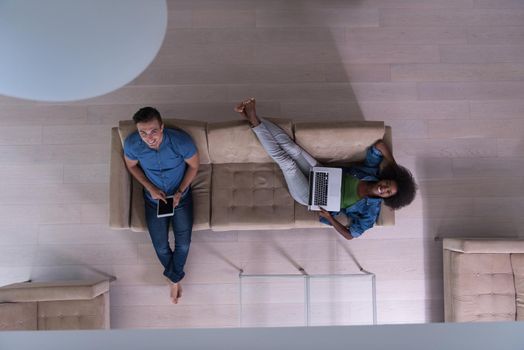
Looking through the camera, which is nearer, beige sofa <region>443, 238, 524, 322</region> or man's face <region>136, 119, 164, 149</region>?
man's face <region>136, 119, 164, 149</region>

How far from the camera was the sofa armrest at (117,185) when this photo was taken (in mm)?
2465

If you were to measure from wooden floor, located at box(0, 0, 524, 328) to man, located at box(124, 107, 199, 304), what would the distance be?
286mm

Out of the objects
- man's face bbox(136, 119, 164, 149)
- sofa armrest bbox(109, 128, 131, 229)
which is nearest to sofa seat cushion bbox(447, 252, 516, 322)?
man's face bbox(136, 119, 164, 149)

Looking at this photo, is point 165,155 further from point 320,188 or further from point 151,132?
Answer: point 320,188

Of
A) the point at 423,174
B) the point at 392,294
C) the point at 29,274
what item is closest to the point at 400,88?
the point at 423,174

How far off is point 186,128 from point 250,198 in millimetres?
650

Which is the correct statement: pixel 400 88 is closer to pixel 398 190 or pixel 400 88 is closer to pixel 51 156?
pixel 398 190

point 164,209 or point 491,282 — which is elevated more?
point 164,209

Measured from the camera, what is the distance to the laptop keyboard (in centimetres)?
252

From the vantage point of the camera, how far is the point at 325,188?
2529 millimetres

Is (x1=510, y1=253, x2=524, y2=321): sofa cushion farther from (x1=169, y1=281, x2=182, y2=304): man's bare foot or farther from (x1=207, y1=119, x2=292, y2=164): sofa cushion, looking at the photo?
(x1=169, y1=281, x2=182, y2=304): man's bare foot

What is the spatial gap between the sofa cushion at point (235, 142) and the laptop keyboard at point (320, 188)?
0.34 m

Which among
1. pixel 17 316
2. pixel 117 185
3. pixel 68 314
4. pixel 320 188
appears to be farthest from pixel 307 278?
pixel 17 316

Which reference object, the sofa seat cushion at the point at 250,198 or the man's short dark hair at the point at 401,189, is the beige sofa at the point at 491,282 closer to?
the man's short dark hair at the point at 401,189
